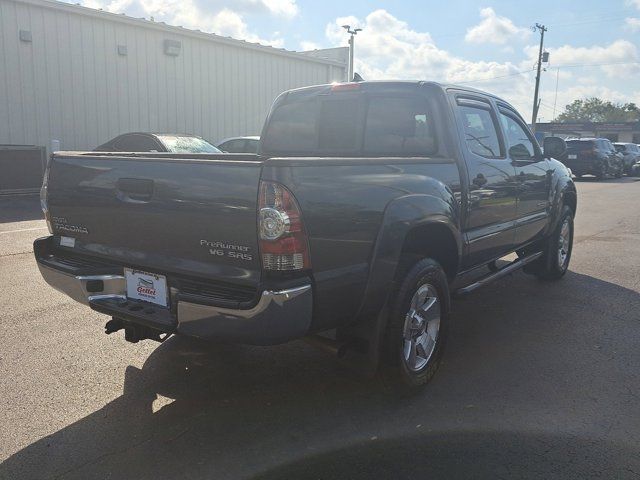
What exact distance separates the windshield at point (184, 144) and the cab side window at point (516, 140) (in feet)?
22.8

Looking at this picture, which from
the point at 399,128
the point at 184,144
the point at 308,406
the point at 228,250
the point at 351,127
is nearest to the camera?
the point at 228,250

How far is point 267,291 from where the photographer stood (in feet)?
8.78

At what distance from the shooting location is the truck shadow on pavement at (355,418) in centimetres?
280

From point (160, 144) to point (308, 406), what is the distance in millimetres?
8822

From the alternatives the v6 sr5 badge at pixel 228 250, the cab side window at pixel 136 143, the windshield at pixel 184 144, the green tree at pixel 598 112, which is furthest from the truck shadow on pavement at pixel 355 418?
the green tree at pixel 598 112

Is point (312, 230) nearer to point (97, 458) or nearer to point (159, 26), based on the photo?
point (97, 458)

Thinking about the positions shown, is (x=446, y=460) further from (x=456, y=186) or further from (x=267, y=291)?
(x=456, y=186)

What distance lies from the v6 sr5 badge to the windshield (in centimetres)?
862

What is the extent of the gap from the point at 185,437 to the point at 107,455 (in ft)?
1.29

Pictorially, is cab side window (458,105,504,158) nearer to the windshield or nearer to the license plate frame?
the license plate frame

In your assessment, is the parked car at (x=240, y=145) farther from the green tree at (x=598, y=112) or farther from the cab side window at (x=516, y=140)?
the green tree at (x=598, y=112)

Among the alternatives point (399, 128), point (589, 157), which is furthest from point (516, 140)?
point (589, 157)

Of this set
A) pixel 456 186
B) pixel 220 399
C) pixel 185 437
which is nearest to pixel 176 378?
pixel 220 399

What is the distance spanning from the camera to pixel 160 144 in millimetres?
11219
